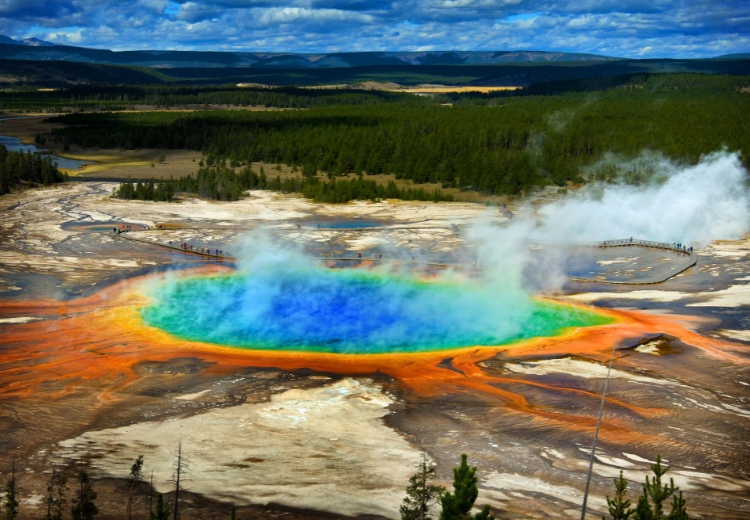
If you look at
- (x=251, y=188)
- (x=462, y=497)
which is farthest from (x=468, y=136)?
(x=462, y=497)

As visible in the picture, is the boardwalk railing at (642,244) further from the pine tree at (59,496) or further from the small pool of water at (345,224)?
the pine tree at (59,496)

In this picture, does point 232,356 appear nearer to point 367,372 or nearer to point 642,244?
point 367,372

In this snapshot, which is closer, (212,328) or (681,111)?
(212,328)

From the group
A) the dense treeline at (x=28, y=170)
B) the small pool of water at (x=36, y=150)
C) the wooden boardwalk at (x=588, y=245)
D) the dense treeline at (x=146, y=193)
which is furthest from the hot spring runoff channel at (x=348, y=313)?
the small pool of water at (x=36, y=150)

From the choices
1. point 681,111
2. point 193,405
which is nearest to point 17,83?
point 681,111

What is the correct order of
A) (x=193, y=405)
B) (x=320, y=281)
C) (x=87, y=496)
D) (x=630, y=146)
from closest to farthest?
(x=87, y=496) < (x=193, y=405) < (x=320, y=281) < (x=630, y=146)

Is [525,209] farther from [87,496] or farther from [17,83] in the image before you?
[17,83]

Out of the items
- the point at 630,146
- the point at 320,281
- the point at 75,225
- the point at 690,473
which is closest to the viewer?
the point at 690,473
